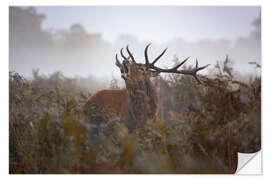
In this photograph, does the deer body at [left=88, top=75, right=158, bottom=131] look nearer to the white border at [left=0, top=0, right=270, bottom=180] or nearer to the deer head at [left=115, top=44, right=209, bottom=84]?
the deer head at [left=115, top=44, right=209, bottom=84]

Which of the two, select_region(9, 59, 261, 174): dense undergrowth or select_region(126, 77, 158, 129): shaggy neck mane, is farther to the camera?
select_region(126, 77, 158, 129): shaggy neck mane

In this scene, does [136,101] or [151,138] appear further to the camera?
[136,101]

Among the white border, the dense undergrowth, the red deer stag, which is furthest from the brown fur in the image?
the white border

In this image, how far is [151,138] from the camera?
3414 mm

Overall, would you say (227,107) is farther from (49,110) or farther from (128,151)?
(49,110)

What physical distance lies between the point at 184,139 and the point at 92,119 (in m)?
1.18

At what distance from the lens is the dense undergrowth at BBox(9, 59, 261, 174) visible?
3.29 metres

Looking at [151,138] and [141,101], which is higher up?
[141,101]

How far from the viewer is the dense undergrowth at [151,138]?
3.29 m

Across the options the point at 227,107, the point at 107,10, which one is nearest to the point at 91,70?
the point at 107,10
